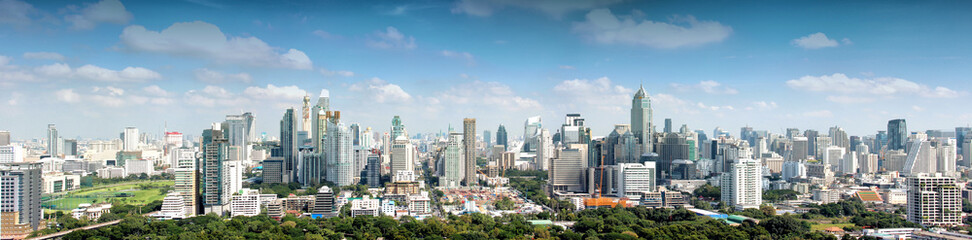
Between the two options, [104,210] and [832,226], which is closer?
[832,226]

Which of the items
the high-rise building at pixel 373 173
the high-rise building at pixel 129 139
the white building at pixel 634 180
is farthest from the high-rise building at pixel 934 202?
Result: the high-rise building at pixel 129 139

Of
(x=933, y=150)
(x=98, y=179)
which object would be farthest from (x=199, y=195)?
(x=933, y=150)

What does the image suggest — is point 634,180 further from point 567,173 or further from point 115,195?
point 115,195

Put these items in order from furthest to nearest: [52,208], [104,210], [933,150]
Answer: [933,150], [52,208], [104,210]

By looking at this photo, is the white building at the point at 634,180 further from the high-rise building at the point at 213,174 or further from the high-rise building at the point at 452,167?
the high-rise building at the point at 213,174

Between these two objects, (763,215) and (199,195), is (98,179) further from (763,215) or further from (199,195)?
(763,215)

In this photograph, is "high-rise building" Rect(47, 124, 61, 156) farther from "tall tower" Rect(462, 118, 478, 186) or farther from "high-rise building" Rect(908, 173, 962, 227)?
"high-rise building" Rect(908, 173, 962, 227)
